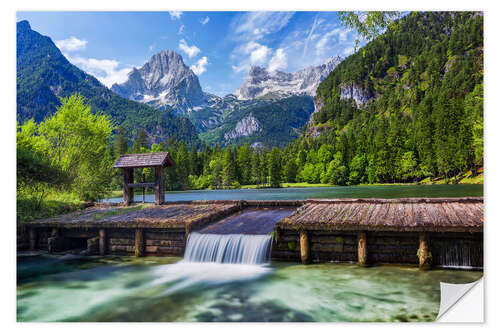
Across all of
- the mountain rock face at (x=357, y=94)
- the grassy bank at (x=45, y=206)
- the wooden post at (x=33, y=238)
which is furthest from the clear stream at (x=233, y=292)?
the mountain rock face at (x=357, y=94)

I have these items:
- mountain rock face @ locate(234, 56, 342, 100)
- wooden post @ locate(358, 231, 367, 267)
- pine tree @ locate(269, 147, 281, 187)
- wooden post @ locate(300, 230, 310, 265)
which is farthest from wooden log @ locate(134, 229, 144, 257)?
pine tree @ locate(269, 147, 281, 187)

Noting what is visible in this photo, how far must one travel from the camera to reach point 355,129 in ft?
260

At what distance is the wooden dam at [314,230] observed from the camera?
5711 mm

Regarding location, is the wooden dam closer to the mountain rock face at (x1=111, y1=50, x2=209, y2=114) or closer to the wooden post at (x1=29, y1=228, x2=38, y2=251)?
the wooden post at (x1=29, y1=228, x2=38, y2=251)

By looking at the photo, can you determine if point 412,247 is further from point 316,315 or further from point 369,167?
point 369,167

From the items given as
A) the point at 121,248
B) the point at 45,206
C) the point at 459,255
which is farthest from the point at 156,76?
the point at 459,255

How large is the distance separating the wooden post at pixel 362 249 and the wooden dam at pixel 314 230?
2cm

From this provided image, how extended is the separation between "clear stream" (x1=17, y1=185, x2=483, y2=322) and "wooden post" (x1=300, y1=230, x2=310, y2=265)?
0.20 meters

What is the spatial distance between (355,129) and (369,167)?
34.5 metres

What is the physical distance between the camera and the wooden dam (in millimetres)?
5711

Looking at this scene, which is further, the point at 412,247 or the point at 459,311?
the point at 412,247

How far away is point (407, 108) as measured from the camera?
172ft

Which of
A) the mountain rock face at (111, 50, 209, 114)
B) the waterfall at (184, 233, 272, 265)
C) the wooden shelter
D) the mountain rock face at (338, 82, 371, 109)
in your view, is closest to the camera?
the waterfall at (184, 233, 272, 265)

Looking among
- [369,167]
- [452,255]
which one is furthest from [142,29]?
[369,167]
